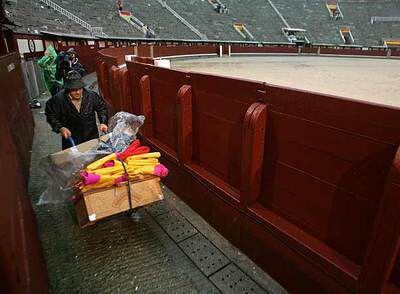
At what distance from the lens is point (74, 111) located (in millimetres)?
3361

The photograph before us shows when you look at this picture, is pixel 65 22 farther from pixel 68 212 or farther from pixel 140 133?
pixel 68 212

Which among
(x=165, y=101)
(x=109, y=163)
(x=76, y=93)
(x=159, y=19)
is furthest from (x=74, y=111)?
(x=159, y=19)

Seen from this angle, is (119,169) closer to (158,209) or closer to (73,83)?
(158,209)

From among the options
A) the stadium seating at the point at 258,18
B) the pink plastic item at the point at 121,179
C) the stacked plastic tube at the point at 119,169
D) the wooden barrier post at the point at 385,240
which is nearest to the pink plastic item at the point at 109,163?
the stacked plastic tube at the point at 119,169

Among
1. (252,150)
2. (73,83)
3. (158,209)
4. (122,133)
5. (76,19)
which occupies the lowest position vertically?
(158,209)

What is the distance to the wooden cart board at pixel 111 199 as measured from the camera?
223 centimetres

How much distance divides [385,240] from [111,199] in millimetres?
1855

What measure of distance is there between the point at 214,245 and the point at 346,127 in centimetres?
150

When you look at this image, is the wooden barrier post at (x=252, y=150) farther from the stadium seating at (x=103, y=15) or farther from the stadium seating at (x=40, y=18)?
the stadium seating at (x=103, y=15)

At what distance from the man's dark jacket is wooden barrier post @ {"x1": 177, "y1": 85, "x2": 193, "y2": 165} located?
1091mm

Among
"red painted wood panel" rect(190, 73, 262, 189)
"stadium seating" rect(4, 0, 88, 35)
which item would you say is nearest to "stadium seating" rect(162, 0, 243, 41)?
"stadium seating" rect(4, 0, 88, 35)

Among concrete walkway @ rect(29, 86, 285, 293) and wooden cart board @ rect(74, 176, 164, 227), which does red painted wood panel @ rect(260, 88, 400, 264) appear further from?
wooden cart board @ rect(74, 176, 164, 227)

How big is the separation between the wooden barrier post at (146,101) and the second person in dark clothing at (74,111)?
544 millimetres

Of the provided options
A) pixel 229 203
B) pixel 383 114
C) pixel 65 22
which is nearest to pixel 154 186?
pixel 229 203
